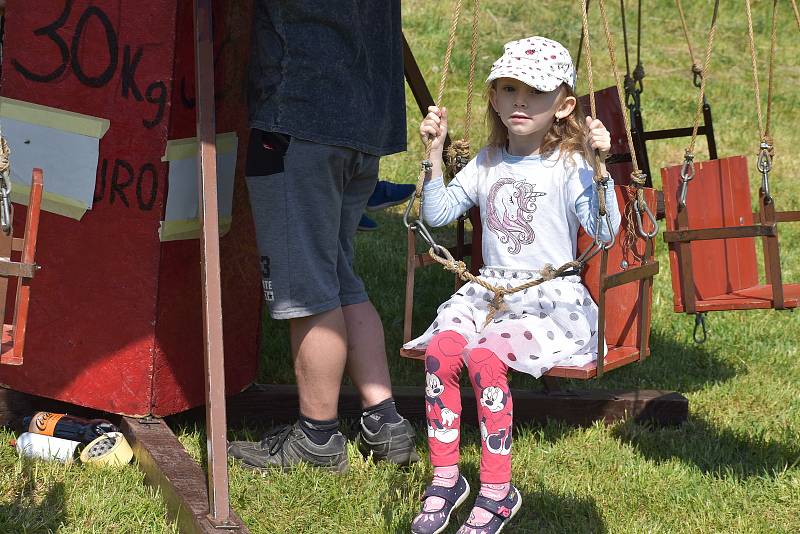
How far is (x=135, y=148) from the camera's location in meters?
3.64

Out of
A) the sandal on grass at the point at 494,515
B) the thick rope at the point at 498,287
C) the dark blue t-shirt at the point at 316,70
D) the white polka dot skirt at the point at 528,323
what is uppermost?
the dark blue t-shirt at the point at 316,70

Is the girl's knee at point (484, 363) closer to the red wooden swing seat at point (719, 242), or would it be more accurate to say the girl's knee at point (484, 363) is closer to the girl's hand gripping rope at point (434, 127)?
the girl's hand gripping rope at point (434, 127)

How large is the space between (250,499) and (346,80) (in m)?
1.31

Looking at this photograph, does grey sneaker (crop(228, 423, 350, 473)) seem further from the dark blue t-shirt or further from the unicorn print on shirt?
the dark blue t-shirt

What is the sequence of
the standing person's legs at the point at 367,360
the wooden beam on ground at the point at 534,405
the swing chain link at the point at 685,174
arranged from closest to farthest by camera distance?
the swing chain link at the point at 685,174, the standing person's legs at the point at 367,360, the wooden beam on ground at the point at 534,405

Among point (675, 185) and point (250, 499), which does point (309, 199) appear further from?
point (675, 185)

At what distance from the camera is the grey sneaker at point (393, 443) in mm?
3783

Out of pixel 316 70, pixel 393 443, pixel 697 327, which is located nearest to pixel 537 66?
pixel 316 70

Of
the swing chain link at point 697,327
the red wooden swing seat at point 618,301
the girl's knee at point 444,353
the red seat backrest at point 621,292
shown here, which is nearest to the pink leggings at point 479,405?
the girl's knee at point 444,353

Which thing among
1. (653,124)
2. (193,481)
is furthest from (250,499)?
(653,124)

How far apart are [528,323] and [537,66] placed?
776 mm

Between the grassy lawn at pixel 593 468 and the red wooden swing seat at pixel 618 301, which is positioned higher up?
the red wooden swing seat at pixel 618 301

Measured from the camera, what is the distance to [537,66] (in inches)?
136

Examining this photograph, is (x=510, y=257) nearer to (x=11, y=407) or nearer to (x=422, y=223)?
(x=422, y=223)
